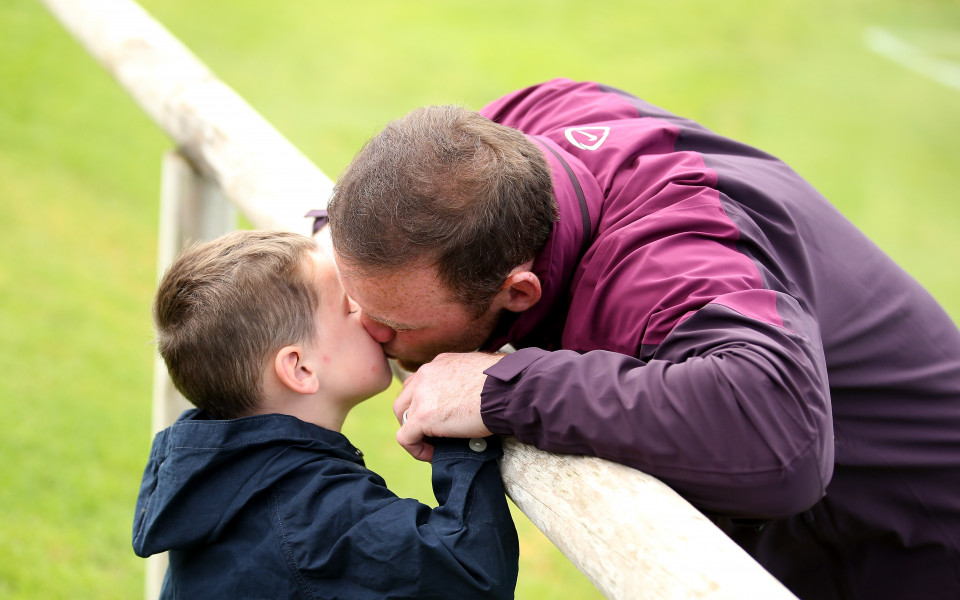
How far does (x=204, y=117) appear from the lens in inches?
89.0

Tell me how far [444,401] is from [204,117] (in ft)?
4.23

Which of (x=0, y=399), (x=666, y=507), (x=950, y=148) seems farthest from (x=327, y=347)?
(x=950, y=148)

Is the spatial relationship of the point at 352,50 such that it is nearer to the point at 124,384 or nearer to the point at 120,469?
the point at 124,384

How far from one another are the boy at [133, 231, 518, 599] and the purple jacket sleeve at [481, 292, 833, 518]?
172mm

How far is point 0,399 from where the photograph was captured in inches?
149

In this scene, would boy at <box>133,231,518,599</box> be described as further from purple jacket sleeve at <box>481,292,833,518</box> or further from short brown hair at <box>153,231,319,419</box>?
purple jacket sleeve at <box>481,292,833,518</box>

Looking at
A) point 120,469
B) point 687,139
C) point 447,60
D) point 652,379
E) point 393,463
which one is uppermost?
point 687,139

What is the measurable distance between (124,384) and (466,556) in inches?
135

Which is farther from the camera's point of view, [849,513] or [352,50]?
[352,50]

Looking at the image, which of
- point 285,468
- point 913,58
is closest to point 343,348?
point 285,468

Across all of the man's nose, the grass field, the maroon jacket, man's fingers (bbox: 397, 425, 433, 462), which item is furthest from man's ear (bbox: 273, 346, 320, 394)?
the grass field

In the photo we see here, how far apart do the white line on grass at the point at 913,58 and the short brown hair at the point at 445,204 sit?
10016 millimetres

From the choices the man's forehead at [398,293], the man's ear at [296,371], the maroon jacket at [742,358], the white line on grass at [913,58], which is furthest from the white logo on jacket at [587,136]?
the white line on grass at [913,58]

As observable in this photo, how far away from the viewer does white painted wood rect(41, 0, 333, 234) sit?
2023 mm
